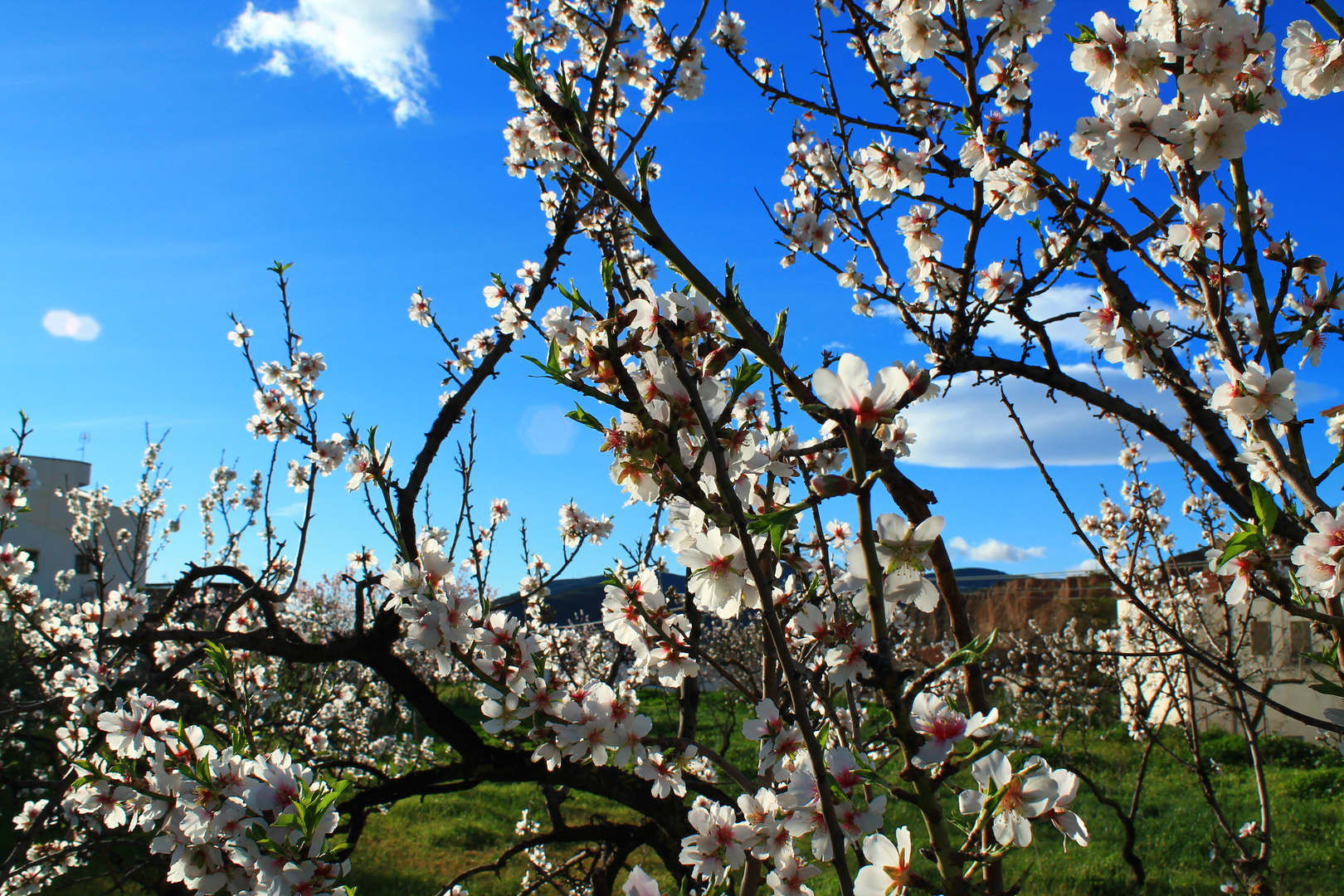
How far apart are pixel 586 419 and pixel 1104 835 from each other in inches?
252

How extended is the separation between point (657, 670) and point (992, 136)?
194cm

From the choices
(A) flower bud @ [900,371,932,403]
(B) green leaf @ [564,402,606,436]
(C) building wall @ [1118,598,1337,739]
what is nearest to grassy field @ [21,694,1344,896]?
(C) building wall @ [1118,598,1337,739]

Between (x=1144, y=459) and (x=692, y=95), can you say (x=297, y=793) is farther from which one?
(x=1144, y=459)

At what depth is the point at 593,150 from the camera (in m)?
0.80

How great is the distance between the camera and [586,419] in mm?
969

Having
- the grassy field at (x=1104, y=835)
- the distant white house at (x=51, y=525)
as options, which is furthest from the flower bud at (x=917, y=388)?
the distant white house at (x=51, y=525)

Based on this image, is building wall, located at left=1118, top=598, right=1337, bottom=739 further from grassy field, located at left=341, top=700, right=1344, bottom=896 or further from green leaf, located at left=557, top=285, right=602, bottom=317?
green leaf, located at left=557, top=285, right=602, bottom=317

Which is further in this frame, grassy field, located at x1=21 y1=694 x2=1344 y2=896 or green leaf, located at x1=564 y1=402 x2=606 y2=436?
grassy field, located at x1=21 y1=694 x2=1344 y2=896

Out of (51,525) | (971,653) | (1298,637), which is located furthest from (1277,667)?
(51,525)

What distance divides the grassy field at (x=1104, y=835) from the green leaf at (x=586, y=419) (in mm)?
2816

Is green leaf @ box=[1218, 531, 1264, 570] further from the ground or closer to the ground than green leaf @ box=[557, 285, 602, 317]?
closer to the ground

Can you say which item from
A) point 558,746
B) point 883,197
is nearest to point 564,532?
point 883,197

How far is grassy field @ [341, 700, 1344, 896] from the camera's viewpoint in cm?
465

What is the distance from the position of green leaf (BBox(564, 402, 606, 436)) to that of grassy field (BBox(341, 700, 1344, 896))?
2816 mm
